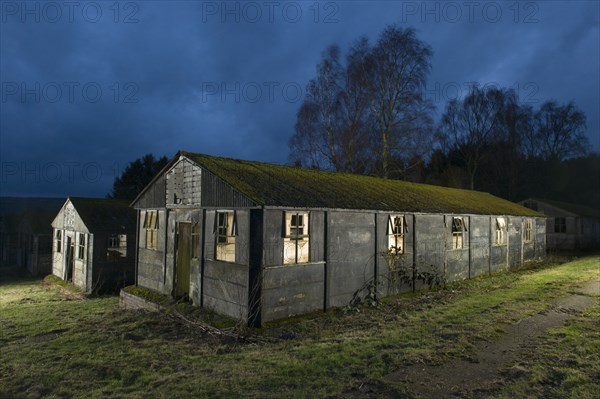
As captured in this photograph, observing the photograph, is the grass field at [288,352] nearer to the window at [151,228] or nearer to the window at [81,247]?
the window at [151,228]

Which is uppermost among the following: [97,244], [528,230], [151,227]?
[151,227]

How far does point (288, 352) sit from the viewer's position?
746cm

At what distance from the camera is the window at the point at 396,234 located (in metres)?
12.8

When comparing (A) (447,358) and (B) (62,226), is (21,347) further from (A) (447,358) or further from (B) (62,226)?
(B) (62,226)

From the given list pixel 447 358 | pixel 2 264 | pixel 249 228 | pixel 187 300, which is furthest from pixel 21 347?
pixel 2 264

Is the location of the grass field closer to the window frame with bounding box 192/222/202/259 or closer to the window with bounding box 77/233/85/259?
the window frame with bounding box 192/222/202/259

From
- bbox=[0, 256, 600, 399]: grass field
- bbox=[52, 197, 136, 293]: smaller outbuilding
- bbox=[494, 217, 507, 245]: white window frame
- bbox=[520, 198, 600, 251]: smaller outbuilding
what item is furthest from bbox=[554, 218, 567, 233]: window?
bbox=[52, 197, 136, 293]: smaller outbuilding

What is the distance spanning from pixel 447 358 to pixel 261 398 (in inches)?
144

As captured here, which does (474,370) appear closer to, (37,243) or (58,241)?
(58,241)

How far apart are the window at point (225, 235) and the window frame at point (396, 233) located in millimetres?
5374

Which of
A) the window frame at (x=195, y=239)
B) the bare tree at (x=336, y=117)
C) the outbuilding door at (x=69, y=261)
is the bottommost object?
the outbuilding door at (x=69, y=261)

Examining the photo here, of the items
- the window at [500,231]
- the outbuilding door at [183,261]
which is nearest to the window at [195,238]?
the outbuilding door at [183,261]

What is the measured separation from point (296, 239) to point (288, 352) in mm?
3183

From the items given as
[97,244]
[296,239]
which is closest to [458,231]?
[296,239]
